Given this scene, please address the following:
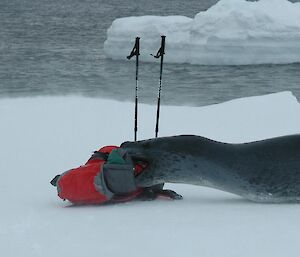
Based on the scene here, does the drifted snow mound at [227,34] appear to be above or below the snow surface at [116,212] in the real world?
below

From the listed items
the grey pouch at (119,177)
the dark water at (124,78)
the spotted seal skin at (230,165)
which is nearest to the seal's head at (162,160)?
the spotted seal skin at (230,165)

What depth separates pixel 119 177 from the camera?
398 centimetres

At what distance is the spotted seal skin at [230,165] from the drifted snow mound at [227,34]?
2257 centimetres

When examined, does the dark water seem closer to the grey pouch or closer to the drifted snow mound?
the drifted snow mound

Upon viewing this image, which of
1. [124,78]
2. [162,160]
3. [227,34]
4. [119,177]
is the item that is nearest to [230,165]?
[162,160]

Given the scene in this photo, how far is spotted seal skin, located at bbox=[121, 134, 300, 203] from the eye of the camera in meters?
3.90

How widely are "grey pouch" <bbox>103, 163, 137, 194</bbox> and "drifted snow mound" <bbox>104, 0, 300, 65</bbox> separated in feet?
74.9

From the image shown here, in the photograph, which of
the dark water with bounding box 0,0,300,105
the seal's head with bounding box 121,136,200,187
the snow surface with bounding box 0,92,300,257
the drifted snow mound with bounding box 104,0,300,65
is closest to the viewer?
the snow surface with bounding box 0,92,300,257

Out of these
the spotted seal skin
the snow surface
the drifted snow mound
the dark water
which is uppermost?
the spotted seal skin

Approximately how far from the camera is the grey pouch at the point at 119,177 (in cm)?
Answer: 396

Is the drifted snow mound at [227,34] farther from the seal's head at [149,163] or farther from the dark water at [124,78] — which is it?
the seal's head at [149,163]

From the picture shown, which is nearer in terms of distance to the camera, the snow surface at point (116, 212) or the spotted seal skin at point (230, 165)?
the snow surface at point (116, 212)

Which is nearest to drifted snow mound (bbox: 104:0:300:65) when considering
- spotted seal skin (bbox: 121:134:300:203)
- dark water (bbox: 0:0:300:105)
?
dark water (bbox: 0:0:300:105)

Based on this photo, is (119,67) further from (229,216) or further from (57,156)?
(229,216)
